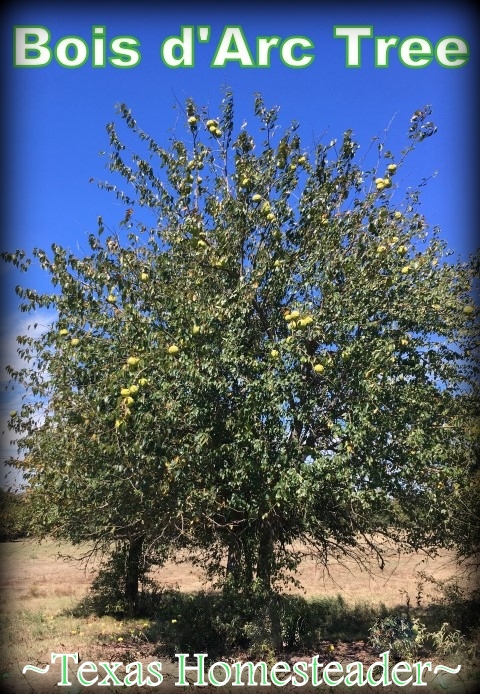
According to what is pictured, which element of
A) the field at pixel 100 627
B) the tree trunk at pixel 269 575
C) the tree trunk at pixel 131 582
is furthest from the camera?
the tree trunk at pixel 131 582

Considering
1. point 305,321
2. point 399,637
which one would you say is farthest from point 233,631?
point 305,321

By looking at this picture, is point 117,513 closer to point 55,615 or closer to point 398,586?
point 55,615

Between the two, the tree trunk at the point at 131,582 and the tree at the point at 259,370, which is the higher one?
the tree at the point at 259,370

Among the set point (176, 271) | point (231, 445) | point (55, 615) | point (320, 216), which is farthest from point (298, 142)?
point (55, 615)

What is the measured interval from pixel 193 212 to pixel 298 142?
152cm

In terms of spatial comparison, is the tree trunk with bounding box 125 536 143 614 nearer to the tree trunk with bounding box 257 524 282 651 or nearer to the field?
the field

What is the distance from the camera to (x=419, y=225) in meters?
7.12

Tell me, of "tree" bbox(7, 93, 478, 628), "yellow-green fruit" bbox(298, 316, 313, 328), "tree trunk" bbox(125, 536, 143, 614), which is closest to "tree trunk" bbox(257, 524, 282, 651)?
"tree" bbox(7, 93, 478, 628)

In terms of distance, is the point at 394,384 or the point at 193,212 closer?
the point at 394,384

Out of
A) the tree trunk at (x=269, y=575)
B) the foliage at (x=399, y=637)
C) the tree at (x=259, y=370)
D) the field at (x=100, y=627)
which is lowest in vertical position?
the field at (x=100, y=627)

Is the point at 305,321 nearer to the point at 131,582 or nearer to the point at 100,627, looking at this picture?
the point at 100,627

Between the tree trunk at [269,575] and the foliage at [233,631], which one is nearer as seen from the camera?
the tree trunk at [269,575]

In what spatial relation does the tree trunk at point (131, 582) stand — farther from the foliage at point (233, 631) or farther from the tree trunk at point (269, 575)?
the tree trunk at point (269, 575)

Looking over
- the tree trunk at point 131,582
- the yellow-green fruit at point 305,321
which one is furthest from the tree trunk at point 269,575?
the tree trunk at point 131,582
